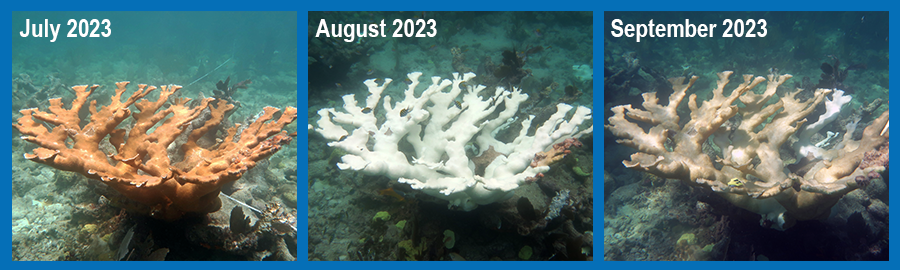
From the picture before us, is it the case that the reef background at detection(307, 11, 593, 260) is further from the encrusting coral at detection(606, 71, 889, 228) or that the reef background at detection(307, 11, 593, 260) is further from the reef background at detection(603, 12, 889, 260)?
the reef background at detection(603, 12, 889, 260)

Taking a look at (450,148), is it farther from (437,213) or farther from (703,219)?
(703,219)

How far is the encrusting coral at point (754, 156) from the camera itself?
2635 millimetres

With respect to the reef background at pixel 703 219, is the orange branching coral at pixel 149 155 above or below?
above

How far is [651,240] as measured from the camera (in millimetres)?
3543

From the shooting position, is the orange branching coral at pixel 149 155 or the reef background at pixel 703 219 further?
the reef background at pixel 703 219

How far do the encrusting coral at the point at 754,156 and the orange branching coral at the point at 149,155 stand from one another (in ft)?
8.35

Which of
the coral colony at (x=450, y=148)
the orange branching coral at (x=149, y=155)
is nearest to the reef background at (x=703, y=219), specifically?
the coral colony at (x=450, y=148)

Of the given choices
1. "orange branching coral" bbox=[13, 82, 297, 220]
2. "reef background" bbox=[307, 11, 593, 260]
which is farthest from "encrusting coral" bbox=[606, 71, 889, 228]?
"orange branching coral" bbox=[13, 82, 297, 220]

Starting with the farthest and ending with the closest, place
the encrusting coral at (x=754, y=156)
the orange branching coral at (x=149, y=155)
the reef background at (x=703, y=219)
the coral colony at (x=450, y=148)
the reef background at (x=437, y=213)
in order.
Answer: the reef background at (x=703, y=219)
the encrusting coral at (x=754, y=156)
the reef background at (x=437, y=213)
the coral colony at (x=450, y=148)
the orange branching coral at (x=149, y=155)

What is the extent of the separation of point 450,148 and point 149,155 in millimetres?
1993

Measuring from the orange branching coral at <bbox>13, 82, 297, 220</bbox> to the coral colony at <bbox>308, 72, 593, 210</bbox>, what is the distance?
0.51 meters

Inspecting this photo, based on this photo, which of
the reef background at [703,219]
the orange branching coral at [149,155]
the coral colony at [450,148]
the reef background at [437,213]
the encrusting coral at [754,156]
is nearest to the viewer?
the orange branching coral at [149,155]

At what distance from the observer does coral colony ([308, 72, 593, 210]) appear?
241cm

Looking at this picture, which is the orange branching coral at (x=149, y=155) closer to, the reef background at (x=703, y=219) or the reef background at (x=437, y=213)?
the reef background at (x=437, y=213)
